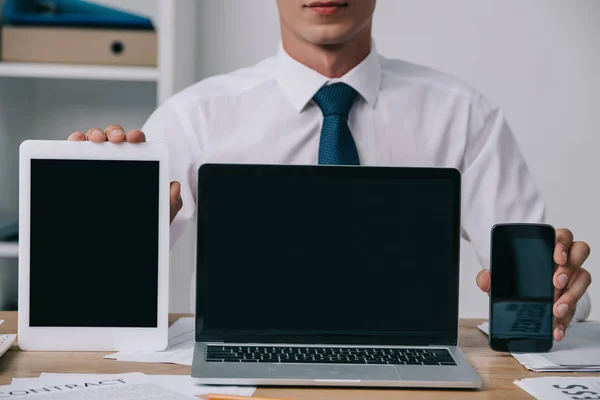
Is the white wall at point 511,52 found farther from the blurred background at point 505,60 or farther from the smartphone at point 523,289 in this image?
the smartphone at point 523,289

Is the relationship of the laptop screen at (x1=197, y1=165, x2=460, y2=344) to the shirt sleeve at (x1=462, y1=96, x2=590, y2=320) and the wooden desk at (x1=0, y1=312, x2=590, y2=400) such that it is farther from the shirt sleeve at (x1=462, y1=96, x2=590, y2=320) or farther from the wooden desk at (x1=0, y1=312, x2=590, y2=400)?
the shirt sleeve at (x1=462, y1=96, x2=590, y2=320)

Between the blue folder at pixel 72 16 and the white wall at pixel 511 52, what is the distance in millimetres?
264

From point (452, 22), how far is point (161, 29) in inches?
33.4

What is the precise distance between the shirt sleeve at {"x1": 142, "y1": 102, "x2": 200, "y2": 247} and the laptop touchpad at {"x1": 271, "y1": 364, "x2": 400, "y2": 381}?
2.73 feet

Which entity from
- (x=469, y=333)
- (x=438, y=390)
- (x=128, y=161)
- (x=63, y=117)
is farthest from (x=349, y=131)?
(x=63, y=117)

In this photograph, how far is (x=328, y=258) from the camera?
104 cm

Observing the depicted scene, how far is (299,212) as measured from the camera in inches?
40.8

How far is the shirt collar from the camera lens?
171 cm

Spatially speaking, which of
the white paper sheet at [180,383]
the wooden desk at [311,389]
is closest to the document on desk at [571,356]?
the wooden desk at [311,389]

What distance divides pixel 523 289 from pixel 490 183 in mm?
715

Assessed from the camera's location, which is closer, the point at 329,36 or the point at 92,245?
the point at 92,245

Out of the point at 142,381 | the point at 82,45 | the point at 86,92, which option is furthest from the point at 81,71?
the point at 142,381

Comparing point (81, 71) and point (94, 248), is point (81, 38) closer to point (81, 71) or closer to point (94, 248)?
point (81, 71)

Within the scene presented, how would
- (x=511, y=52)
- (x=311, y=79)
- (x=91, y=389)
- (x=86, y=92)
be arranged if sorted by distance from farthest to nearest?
(x=86, y=92) < (x=511, y=52) < (x=311, y=79) < (x=91, y=389)
